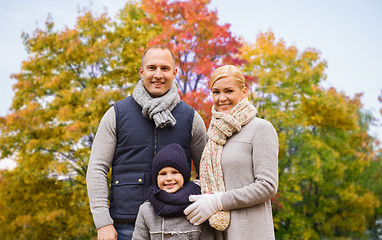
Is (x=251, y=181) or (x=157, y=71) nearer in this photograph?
(x=251, y=181)

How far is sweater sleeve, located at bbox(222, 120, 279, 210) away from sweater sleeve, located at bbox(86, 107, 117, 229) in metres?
1.06

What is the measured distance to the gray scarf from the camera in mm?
2988

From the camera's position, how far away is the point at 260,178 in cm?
254

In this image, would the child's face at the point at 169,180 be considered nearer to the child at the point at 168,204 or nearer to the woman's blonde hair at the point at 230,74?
the child at the point at 168,204

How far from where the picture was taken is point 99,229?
2914 millimetres

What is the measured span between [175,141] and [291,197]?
481 inches

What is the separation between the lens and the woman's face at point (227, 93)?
8.98 ft

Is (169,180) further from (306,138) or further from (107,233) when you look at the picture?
(306,138)

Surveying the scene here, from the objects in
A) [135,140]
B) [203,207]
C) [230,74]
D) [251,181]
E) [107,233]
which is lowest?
[107,233]

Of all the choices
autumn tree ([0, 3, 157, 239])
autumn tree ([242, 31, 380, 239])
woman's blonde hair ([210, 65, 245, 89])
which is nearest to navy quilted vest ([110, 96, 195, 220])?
woman's blonde hair ([210, 65, 245, 89])

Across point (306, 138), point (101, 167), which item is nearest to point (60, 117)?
point (101, 167)

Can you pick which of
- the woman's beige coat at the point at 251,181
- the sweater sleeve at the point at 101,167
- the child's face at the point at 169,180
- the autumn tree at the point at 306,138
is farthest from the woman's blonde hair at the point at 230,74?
the autumn tree at the point at 306,138

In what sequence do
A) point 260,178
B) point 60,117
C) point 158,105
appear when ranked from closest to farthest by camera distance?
1. point 260,178
2. point 158,105
3. point 60,117

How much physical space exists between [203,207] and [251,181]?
0.39 m
